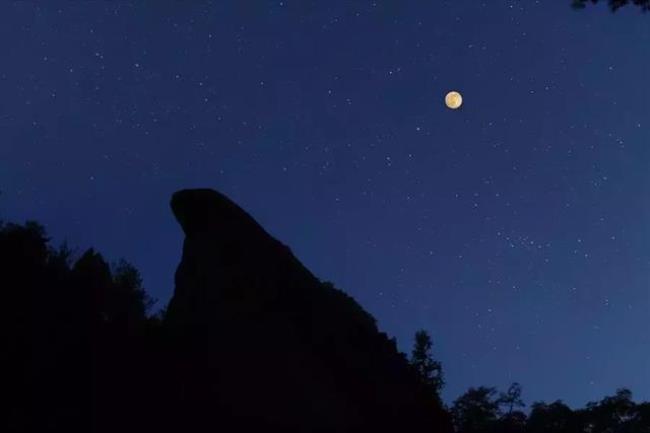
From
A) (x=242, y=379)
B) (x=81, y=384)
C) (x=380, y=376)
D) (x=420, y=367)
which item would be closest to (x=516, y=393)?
(x=420, y=367)

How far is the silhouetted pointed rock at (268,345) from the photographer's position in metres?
16.7

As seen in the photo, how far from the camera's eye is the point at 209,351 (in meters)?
17.5

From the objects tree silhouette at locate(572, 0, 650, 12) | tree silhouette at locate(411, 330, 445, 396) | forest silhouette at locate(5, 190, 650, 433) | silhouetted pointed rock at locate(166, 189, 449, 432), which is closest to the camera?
tree silhouette at locate(572, 0, 650, 12)

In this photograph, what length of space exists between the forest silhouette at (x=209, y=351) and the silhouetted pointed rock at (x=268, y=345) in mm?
40

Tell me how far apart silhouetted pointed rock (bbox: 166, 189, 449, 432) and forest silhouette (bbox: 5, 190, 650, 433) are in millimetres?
40

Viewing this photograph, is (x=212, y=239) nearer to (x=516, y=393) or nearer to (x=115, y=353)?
(x=115, y=353)

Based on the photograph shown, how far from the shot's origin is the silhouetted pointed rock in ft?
54.6

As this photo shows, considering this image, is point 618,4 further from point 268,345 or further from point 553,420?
point 553,420

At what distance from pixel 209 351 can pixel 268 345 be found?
1.78 metres

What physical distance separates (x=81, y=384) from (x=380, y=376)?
932cm

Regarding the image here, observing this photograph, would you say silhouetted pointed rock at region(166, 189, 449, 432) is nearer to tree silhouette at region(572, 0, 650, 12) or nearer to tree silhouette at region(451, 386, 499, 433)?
tree silhouette at region(572, 0, 650, 12)

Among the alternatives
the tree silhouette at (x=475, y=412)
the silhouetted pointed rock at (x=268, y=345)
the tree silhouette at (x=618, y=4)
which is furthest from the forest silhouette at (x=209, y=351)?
the tree silhouette at (x=475, y=412)

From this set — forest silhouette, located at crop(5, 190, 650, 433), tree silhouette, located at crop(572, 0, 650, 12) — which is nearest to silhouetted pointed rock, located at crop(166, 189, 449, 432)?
forest silhouette, located at crop(5, 190, 650, 433)

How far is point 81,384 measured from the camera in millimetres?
15117
